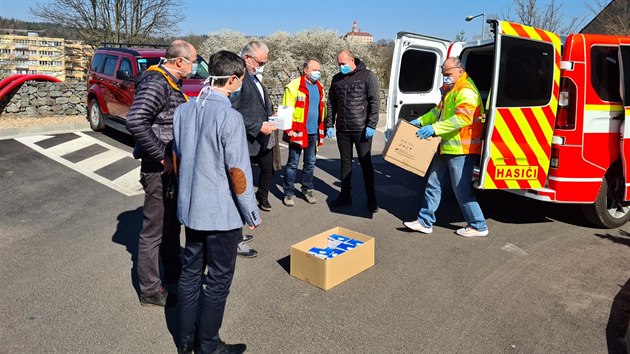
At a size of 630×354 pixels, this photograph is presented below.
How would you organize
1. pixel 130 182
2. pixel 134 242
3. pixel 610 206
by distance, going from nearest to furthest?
pixel 134 242 → pixel 610 206 → pixel 130 182

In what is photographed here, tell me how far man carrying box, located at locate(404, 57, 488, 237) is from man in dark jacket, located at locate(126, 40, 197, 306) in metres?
2.67

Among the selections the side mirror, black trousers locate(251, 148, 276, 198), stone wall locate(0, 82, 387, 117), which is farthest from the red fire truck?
stone wall locate(0, 82, 387, 117)

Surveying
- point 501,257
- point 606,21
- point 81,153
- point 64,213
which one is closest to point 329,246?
point 501,257

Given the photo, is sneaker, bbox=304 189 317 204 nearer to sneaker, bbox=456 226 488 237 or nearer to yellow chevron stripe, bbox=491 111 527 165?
sneaker, bbox=456 226 488 237

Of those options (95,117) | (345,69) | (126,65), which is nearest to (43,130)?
(95,117)

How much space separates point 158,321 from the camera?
3.63 m

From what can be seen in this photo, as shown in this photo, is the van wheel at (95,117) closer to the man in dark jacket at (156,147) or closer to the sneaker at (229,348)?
the man in dark jacket at (156,147)

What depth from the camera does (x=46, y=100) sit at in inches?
509

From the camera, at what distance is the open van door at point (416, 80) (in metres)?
6.75

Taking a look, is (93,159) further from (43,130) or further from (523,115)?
(523,115)

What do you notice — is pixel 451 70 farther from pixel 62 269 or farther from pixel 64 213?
pixel 64 213

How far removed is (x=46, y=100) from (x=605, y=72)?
41.1ft

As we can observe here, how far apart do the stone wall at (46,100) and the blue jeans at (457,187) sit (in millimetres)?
10961

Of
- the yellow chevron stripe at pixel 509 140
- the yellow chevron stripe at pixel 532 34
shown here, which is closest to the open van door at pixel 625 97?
the yellow chevron stripe at pixel 532 34
